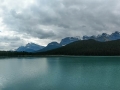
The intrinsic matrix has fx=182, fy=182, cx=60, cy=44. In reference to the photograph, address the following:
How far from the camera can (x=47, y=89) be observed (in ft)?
155

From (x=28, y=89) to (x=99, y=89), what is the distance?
1873 cm

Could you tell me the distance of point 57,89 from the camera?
4766 cm

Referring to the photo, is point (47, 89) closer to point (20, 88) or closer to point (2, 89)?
point (20, 88)

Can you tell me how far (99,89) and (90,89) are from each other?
2404 millimetres

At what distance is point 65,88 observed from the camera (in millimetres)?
49250

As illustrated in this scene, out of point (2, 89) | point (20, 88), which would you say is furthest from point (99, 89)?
point (2, 89)

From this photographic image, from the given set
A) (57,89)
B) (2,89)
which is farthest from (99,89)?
(2,89)

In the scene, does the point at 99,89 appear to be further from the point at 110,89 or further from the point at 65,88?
the point at 65,88

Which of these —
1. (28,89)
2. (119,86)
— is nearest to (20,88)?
(28,89)

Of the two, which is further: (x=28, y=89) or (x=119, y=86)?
(x=119, y=86)

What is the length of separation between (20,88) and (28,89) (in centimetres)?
259

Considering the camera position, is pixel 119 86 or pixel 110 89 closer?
pixel 110 89

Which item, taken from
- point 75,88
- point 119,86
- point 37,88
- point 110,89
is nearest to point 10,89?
point 37,88

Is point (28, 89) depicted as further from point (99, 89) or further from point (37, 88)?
point (99, 89)
